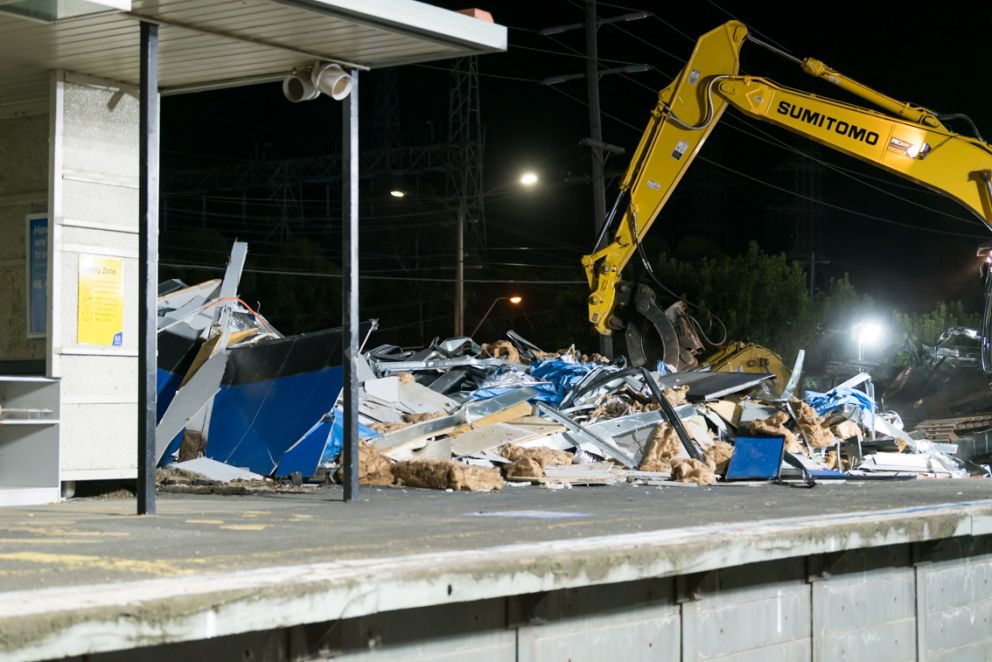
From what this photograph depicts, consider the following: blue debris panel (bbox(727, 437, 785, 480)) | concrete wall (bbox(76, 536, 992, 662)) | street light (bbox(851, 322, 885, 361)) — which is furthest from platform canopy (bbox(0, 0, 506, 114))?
street light (bbox(851, 322, 885, 361))

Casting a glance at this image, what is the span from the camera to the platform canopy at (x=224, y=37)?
8594 mm

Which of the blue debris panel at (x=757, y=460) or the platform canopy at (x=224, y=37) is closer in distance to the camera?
the platform canopy at (x=224, y=37)

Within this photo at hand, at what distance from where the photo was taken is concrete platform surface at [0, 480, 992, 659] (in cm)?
427

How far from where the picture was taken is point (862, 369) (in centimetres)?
2555

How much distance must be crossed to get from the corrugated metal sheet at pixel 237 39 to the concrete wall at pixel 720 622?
4.37 metres

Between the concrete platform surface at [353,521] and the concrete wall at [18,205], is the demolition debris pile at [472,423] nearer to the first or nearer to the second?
the concrete platform surface at [353,521]

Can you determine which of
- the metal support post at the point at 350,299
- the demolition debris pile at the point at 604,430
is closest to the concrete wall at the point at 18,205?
the metal support post at the point at 350,299

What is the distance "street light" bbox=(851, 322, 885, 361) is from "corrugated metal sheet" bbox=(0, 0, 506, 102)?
21.9 metres

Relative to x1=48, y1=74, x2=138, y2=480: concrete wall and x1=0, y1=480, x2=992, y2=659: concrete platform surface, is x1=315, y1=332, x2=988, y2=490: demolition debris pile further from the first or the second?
x1=48, y1=74, x2=138, y2=480: concrete wall

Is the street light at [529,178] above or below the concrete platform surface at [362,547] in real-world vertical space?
above

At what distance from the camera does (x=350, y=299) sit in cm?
973

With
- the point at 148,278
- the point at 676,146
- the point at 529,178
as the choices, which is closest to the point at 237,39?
the point at 148,278

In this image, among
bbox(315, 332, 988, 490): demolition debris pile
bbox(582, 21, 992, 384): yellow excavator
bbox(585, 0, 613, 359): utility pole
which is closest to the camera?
bbox(315, 332, 988, 490): demolition debris pile

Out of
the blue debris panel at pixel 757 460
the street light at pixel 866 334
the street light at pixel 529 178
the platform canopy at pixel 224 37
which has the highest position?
the street light at pixel 529 178
